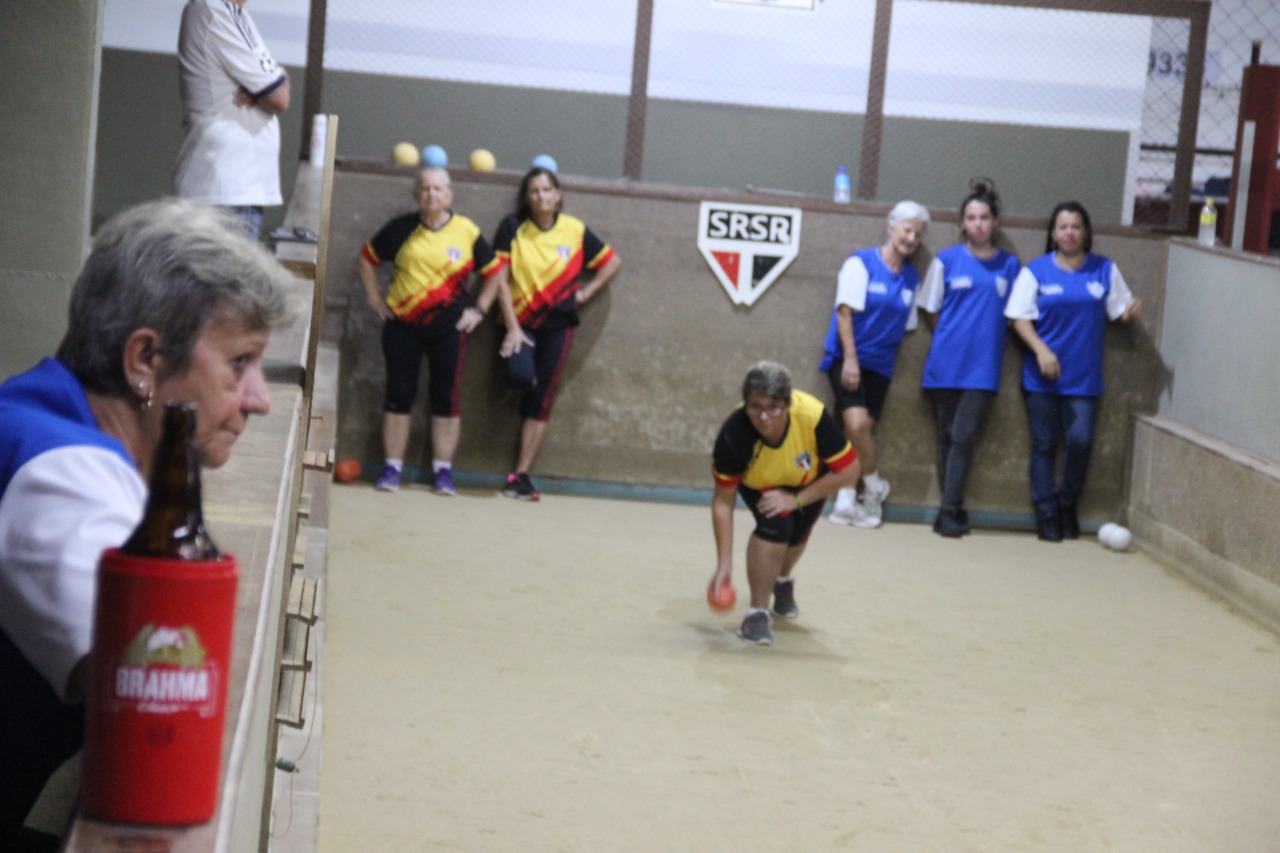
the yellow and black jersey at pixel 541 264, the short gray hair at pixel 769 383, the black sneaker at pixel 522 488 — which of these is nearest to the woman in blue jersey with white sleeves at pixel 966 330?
the yellow and black jersey at pixel 541 264

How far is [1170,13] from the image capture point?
1002 centimetres

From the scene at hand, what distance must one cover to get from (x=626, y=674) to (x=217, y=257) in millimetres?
4706

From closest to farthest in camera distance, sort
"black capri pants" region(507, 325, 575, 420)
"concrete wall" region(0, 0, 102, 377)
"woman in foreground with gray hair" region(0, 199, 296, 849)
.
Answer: "woman in foreground with gray hair" region(0, 199, 296, 849), "concrete wall" region(0, 0, 102, 377), "black capri pants" region(507, 325, 575, 420)

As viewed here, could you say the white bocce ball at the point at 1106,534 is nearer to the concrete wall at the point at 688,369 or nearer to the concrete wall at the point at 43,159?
the concrete wall at the point at 688,369

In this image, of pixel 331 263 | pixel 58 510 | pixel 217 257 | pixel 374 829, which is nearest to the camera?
pixel 58 510

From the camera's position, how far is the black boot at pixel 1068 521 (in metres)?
9.91

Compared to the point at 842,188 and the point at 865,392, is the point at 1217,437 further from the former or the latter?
the point at 842,188

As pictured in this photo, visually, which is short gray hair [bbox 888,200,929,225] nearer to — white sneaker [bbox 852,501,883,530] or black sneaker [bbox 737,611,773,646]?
white sneaker [bbox 852,501,883,530]

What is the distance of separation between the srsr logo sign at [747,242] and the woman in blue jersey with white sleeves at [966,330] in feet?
2.76

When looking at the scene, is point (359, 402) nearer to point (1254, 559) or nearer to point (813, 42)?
point (813, 42)

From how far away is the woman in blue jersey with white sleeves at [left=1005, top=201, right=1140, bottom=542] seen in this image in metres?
9.58

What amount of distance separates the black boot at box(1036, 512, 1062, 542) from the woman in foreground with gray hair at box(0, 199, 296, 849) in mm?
8323

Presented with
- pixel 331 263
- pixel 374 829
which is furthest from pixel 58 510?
pixel 331 263

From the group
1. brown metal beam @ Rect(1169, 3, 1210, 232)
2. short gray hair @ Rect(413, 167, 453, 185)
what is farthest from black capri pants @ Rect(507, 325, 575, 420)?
brown metal beam @ Rect(1169, 3, 1210, 232)
